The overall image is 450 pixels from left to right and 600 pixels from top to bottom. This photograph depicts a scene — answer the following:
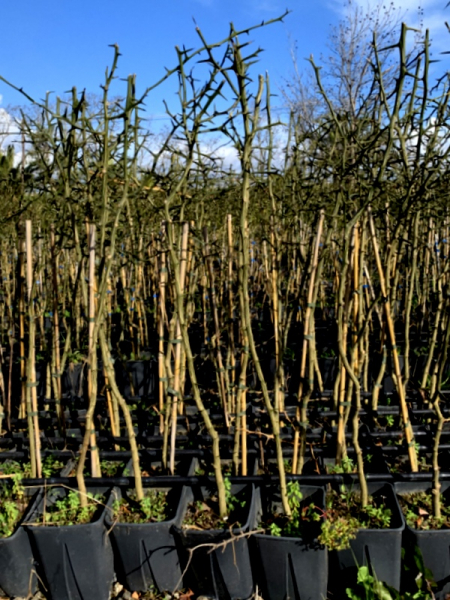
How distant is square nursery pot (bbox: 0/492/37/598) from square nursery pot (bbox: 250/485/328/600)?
32.9 inches

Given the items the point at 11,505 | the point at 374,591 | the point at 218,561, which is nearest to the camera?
the point at 374,591

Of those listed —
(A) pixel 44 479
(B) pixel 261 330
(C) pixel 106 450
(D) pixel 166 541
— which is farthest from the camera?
(B) pixel 261 330

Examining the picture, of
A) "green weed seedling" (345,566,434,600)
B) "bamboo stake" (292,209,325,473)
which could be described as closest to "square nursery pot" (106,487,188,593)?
"bamboo stake" (292,209,325,473)

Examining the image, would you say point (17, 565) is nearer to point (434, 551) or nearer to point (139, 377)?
point (434, 551)

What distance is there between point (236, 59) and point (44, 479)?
5.76 ft

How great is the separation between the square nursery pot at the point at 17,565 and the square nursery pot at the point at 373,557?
1.11m

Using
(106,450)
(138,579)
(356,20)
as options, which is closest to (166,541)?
(138,579)

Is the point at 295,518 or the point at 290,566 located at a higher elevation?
the point at 295,518

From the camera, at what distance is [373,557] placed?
68.2 inches

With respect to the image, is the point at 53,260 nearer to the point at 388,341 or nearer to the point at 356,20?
the point at 388,341

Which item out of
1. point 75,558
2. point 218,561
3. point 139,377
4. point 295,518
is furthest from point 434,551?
point 139,377

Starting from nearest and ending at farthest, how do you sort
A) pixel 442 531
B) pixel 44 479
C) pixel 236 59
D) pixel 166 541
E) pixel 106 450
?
pixel 236 59, pixel 442 531, pixel 166 541, pixel 44 479, pixel 106 450

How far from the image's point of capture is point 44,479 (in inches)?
81.2

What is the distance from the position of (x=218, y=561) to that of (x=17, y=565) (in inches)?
29.5
